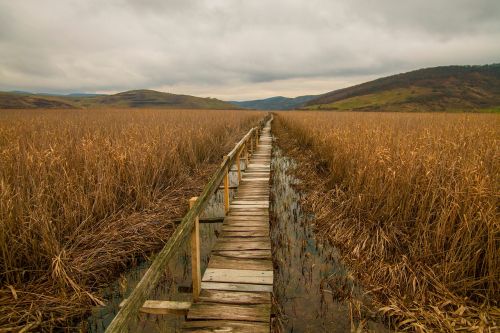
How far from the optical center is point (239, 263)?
3504mm

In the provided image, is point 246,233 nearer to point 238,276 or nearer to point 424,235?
point 238,276

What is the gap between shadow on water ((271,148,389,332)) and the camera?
278 cm

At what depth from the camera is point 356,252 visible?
3748mm

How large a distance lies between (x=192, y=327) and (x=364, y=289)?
2.10 meters

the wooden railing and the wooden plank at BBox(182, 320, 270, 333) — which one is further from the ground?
the wooden railing

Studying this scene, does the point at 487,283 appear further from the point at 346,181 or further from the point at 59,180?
the point at 59,180

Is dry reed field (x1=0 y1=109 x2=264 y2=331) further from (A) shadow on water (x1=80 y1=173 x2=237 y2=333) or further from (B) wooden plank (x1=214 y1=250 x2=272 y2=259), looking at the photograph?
(B) wooden plank (x1=214 y1=250 x2=272 y2=259)

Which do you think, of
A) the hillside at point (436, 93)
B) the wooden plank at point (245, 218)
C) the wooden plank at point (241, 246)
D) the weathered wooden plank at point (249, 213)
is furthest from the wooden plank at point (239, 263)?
the hillside at point (436, 93)

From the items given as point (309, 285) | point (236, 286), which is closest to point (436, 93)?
point (309, 285)

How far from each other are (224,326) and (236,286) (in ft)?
2.04

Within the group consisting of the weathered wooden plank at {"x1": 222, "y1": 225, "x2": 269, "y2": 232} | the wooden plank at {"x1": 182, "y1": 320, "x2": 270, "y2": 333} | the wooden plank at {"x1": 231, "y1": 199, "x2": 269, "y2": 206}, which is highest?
the wooden plank at {"x1": 231, "y1": 199, "x2": 269, "y2": 206}

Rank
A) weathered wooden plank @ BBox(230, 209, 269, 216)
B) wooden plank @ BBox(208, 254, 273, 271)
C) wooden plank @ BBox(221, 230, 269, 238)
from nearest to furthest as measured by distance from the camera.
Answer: wooden plank @ BBox(208, 254, 273, 271) → wooden plank @ BBox(221, 230, 269, 238) → weathered wooden plank @ BBox(230, 209, 269, 216)

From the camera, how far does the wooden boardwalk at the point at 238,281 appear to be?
2469 millimetres

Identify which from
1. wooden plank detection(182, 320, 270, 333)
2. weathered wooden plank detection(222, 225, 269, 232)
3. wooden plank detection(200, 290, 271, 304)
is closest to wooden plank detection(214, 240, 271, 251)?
weathered wooden plank detection(222, 225, 269, 232)
